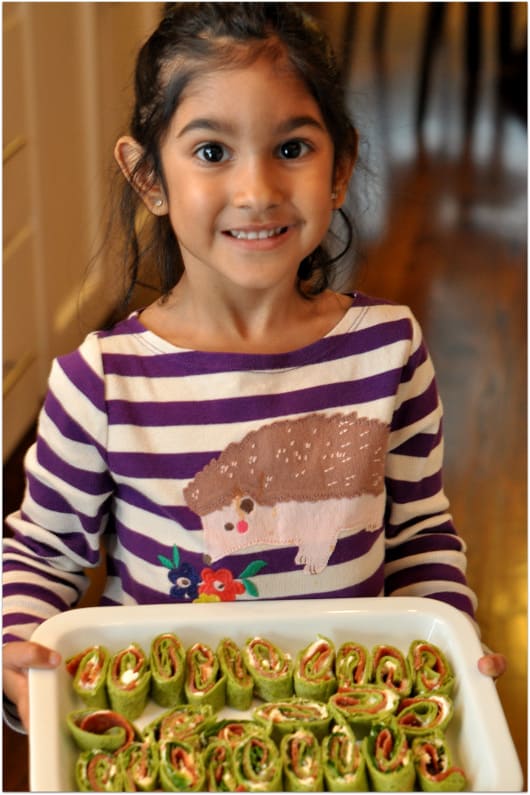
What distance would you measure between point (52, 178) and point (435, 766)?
81.0 inches

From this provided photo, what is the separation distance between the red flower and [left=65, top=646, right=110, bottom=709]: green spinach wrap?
19cm

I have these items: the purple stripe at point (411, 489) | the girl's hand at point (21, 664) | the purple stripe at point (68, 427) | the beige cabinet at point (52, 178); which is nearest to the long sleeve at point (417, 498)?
the purple stripe at point (411, 489)

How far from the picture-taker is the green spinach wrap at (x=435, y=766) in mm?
927

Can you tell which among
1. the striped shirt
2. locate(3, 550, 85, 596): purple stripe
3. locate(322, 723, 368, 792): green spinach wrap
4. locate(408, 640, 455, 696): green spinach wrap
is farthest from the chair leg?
locate(322, 723, 368, 792): green spinach wrap

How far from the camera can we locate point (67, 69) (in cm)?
284

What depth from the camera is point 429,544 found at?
130 centimetres

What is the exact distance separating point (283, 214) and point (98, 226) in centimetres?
198

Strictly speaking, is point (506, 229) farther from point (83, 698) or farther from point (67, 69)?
point (83, 698)

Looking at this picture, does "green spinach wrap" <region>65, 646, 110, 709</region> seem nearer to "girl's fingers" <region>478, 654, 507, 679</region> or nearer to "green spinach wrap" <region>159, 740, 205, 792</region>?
"green spinach wrap" <region>159, 740, 205, 792</region>

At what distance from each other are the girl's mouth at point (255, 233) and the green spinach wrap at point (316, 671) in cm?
35

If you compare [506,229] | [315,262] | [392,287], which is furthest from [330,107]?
[506,229]

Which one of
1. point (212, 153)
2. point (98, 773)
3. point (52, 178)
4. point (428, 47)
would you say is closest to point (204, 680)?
point (98, 773)

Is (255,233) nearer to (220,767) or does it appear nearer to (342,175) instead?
(342,175)

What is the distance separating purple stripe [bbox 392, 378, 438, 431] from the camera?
129 centimetres
